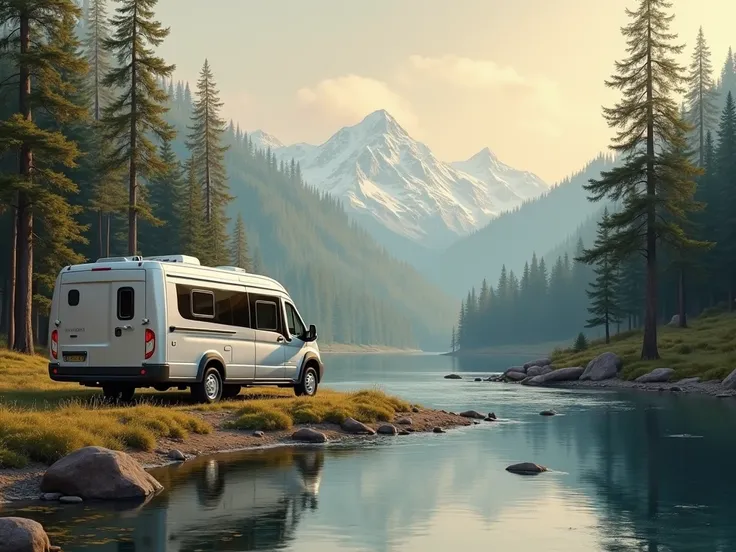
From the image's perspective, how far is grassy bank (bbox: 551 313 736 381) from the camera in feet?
176

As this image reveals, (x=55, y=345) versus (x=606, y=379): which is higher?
(x=55, y=345)

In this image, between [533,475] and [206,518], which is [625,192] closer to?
[533,475]

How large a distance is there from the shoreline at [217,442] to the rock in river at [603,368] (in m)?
29.5

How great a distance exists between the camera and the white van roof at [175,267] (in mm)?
25367

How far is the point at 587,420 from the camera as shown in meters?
33.6

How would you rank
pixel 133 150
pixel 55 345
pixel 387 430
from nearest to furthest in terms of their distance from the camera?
pixel 55 345
pixel 387 430
pixel 133 150

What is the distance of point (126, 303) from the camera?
25203 millimetres

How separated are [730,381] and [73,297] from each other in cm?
3387

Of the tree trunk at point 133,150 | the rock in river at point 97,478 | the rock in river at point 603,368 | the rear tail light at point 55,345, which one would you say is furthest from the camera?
the rock in river at point 603,368

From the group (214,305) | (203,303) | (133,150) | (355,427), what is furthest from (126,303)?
(133,150)

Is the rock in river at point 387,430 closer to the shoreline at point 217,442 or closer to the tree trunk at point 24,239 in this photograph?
the shoreline at point 217,442

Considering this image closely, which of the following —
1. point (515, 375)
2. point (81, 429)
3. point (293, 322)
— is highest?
point (293, 322)

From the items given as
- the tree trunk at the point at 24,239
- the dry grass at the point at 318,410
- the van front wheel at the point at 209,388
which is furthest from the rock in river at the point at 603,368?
the van front wheel at the point at 209,388

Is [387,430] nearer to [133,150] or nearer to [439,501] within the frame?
[439,501]
